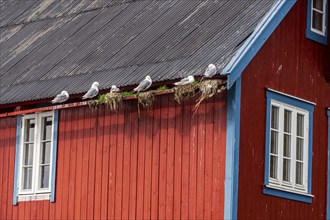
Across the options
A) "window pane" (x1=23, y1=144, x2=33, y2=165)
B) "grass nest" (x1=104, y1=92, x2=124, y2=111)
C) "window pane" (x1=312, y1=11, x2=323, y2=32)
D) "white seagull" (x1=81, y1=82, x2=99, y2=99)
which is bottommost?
"window pane" (x1=23, y1=144, x2=33, y2=165)

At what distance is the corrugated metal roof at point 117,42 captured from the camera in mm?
21000

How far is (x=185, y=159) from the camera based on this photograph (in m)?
20.5

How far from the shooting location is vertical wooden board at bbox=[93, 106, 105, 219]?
2178cm

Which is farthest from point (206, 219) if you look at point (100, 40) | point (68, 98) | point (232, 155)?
point (100, 40)

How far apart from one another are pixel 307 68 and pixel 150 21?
3.40 metres

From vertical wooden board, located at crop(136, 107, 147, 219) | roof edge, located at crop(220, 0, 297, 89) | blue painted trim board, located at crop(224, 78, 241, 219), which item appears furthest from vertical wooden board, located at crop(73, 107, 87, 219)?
roof edge, located at crop(220, 0, 297, 89)

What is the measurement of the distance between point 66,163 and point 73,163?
0.18m

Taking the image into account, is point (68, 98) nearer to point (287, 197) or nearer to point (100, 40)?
point (100, 40)

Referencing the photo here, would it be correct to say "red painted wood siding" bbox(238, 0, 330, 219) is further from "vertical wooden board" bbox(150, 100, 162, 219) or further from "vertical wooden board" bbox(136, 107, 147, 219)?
"vertical wooden board" bbox(136, 107, 147, 219)

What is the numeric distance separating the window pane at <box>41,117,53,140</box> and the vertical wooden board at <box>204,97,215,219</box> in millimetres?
4198

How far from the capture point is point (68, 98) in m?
22.0

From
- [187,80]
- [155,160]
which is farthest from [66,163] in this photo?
[187,80]

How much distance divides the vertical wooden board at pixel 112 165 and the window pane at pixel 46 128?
1830mm

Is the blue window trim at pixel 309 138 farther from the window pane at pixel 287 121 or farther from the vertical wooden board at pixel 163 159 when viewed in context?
the vertical wooden board at pixel 163 159
